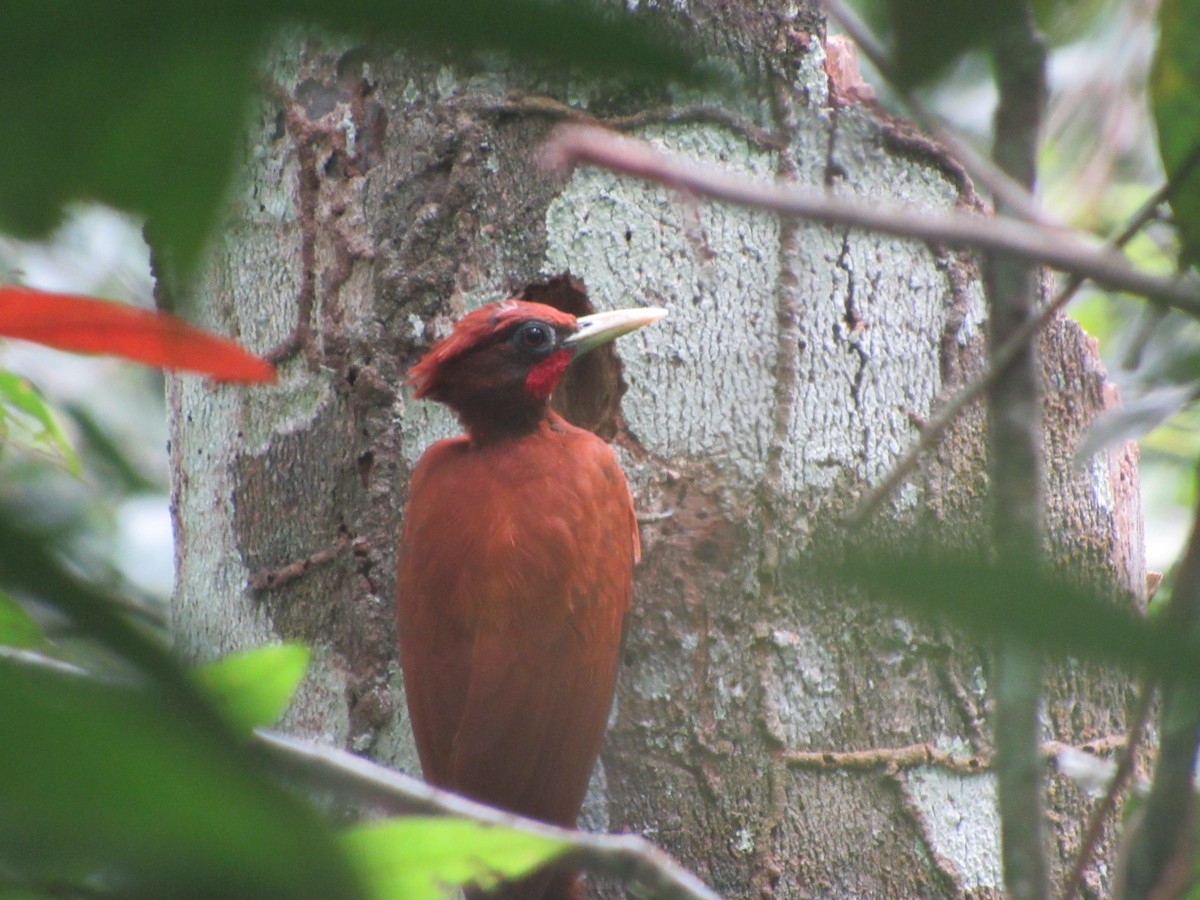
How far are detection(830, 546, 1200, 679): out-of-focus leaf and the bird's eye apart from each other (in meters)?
2.65

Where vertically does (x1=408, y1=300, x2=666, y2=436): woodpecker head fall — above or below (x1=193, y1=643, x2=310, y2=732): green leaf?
A: above

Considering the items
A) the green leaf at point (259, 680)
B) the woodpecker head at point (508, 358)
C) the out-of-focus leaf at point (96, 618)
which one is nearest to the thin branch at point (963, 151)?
the out-of-focus leaf at point (96, 618)

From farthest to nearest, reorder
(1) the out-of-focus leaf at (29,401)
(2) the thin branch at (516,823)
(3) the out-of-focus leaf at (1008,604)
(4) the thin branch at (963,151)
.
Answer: (1) the out-of-focus leaf at (29,401) → (2) the thin branch at (516,823) → (4) the thin branch at (963,151) → (3) the out-of-focus leaf at (1008,604)

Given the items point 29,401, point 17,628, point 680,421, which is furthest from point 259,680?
point 680,421

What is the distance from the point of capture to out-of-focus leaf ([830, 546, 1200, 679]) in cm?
53

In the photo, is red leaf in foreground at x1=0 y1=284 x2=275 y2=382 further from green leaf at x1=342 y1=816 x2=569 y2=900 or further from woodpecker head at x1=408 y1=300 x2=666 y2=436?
woodpecker head at x1=408 y1=300 x2=666 y2=436

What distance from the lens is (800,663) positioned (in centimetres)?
287

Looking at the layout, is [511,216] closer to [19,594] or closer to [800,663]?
[800,663]

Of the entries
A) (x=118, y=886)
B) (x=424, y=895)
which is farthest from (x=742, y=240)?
(x=118, y=886)

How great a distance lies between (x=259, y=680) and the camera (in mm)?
1216

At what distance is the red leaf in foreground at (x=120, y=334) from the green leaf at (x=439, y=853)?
0.43 m

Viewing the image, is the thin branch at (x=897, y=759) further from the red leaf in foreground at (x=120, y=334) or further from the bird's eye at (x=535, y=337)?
the red leaf in foreground at (x=120, y=334)

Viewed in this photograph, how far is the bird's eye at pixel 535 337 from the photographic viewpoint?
3172mm

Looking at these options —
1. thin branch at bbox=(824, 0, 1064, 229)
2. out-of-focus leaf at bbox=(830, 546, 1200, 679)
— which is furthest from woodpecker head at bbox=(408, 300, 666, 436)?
out-of-focus leaf at bbox=(830, 546, 1200, 679)
